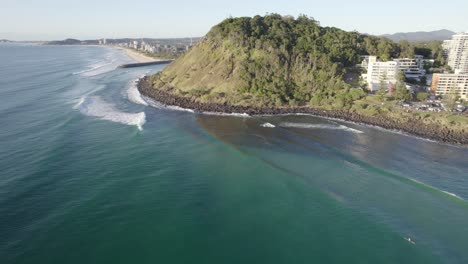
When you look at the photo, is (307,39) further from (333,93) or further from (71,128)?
(71,128)

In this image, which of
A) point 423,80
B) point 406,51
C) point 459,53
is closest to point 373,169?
point 423,80

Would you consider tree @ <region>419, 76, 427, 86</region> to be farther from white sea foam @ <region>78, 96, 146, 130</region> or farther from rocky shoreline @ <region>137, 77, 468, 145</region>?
white sea foam @ <region>78, 96, 146, 130</region>

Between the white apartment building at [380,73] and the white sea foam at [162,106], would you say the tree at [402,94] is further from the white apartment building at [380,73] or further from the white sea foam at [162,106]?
the white sea foam at [162,106]

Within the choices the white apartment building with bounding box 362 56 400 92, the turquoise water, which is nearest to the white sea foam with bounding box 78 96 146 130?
the turquoise water

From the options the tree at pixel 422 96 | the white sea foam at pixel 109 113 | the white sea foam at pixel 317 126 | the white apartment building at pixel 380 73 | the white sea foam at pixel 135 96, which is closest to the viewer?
the white sea foam at pixel 317 126

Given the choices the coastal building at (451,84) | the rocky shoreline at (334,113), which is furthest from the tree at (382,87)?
the coastal building at (451,84)
